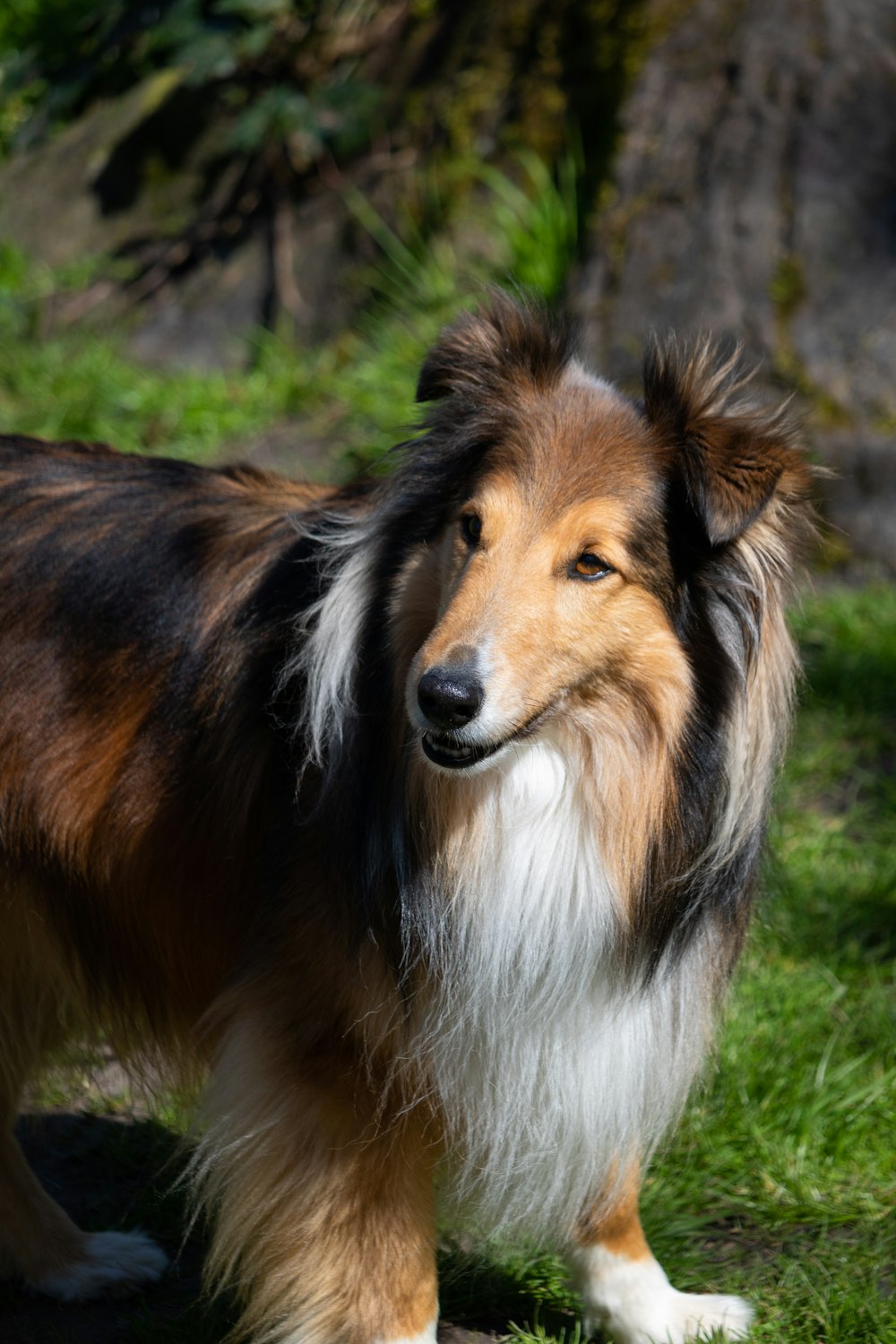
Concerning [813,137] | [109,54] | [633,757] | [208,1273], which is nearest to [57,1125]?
[208,1273]

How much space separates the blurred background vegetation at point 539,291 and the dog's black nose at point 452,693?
1.34m

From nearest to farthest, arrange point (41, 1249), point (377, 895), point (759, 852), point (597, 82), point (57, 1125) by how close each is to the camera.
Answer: point (377, 895), point (759, 852), point (41, 1249), point (57, 1125), point (597, 82)

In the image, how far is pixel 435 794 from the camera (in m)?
2.45

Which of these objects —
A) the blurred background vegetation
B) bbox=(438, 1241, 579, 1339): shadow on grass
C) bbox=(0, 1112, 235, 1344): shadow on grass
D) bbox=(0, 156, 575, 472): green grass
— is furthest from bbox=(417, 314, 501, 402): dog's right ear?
bbox=(0, 156, 575, 472): green grass

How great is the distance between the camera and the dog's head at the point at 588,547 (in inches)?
89.4

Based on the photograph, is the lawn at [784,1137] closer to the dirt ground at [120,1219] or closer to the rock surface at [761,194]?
the dirt ground at [120,1219]

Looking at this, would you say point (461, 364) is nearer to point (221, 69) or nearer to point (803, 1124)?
point (803, 1124)

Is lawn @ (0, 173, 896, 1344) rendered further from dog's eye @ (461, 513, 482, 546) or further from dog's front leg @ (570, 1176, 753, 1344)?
dog's eye @ (461, 513, 482, 546)

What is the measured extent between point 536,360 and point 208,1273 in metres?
1.90

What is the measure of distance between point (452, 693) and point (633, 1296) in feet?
4.71

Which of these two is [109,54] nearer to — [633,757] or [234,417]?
[234,417]

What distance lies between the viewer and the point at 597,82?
6883 millimetres

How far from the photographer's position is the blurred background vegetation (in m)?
3.21

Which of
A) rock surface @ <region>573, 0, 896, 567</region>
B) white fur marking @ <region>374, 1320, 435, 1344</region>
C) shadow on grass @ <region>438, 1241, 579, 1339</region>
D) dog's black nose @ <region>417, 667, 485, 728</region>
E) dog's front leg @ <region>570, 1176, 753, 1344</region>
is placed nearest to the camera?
dog's black nose @ <region>417, 667, 485, 728</region>
